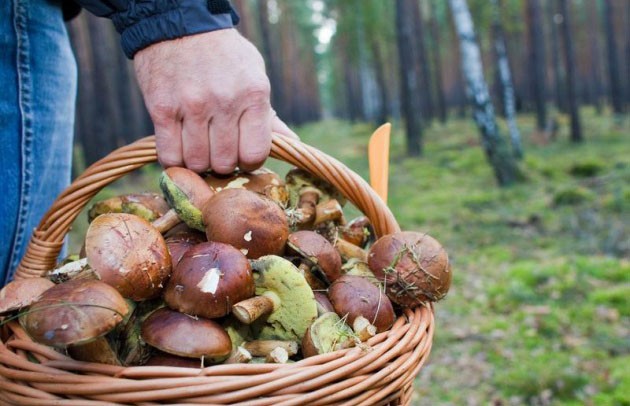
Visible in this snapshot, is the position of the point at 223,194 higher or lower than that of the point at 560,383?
higher

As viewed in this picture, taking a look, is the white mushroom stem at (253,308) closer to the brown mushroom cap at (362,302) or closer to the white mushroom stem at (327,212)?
the brown mushroom cap at (362,302)

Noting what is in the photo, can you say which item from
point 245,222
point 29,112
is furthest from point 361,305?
point 29,112

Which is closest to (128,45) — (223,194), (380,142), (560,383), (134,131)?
(223,194)

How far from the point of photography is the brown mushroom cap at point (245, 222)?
1.50 m

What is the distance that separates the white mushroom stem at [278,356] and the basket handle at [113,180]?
61cm

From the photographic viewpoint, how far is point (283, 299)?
1498 mm

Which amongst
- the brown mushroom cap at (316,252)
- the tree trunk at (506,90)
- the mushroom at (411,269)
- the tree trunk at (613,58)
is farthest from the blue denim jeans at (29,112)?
the tree trunk at (613,58)

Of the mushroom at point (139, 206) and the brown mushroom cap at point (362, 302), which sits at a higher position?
the mushroom at point (139, 206)

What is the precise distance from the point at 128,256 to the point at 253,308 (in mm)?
322

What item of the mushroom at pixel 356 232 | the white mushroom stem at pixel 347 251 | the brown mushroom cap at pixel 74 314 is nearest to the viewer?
the brown mushroom cap at pixel 74 314

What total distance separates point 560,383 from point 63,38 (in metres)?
3.43

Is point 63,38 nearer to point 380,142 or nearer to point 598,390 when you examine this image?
point 380,142

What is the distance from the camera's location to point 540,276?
5.43 m

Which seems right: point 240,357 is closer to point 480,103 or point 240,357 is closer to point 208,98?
point 208,98
